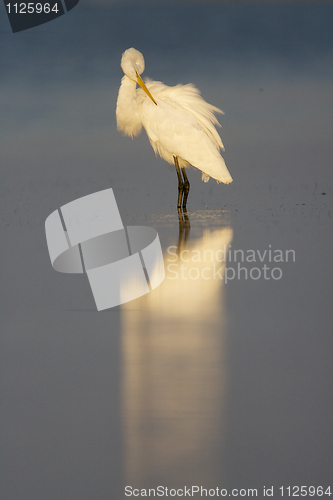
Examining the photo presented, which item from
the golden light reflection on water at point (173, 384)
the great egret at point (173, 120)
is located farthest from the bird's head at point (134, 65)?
the golden light reflection on water at point (173, 384)

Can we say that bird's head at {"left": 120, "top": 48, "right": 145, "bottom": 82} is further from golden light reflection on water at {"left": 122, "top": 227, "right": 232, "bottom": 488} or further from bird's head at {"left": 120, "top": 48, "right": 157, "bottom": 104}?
golden light reflection on water at {"left": 122, "top": 227, "right": 232, "bottom": 488}

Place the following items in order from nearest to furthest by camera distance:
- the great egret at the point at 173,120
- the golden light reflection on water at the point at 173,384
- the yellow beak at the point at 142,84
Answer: the golden light reflection on water at the point at 173,384
the great egret at the point at 173,120
the yellow beak at the point at 142,84

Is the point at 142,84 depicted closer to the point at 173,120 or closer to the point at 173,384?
the point at 173,120

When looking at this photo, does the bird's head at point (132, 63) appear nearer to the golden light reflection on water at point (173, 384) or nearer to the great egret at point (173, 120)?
the great egret at point (173, 120)

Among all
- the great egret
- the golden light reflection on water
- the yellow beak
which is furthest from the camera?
the yellow beak

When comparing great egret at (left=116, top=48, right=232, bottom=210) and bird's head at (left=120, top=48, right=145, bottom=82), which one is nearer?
great egret at (left=116, top=48, right=232, bottom=210)

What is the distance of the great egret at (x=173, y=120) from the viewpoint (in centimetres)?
725

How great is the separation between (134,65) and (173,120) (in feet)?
3.02

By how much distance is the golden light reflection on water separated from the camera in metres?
1.39

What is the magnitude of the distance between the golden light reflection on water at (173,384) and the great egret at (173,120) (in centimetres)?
425

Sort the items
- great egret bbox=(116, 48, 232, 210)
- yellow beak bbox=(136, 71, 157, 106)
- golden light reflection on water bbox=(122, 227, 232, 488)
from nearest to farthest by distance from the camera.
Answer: golden light reflection on water bbox=(122, 227, 232, 488) → great egret bbox=(116, 48, 232, 210) → yellow beak bbox=(136, 71, 157, 106)

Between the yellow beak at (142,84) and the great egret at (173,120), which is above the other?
the yellow beak at (142,84)

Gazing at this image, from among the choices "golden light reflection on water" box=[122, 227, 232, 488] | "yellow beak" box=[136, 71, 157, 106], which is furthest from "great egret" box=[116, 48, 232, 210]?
"golden light reflection on water" box=[122, 227, 232, 488]

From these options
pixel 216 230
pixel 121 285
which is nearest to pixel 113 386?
pixel 121 285
